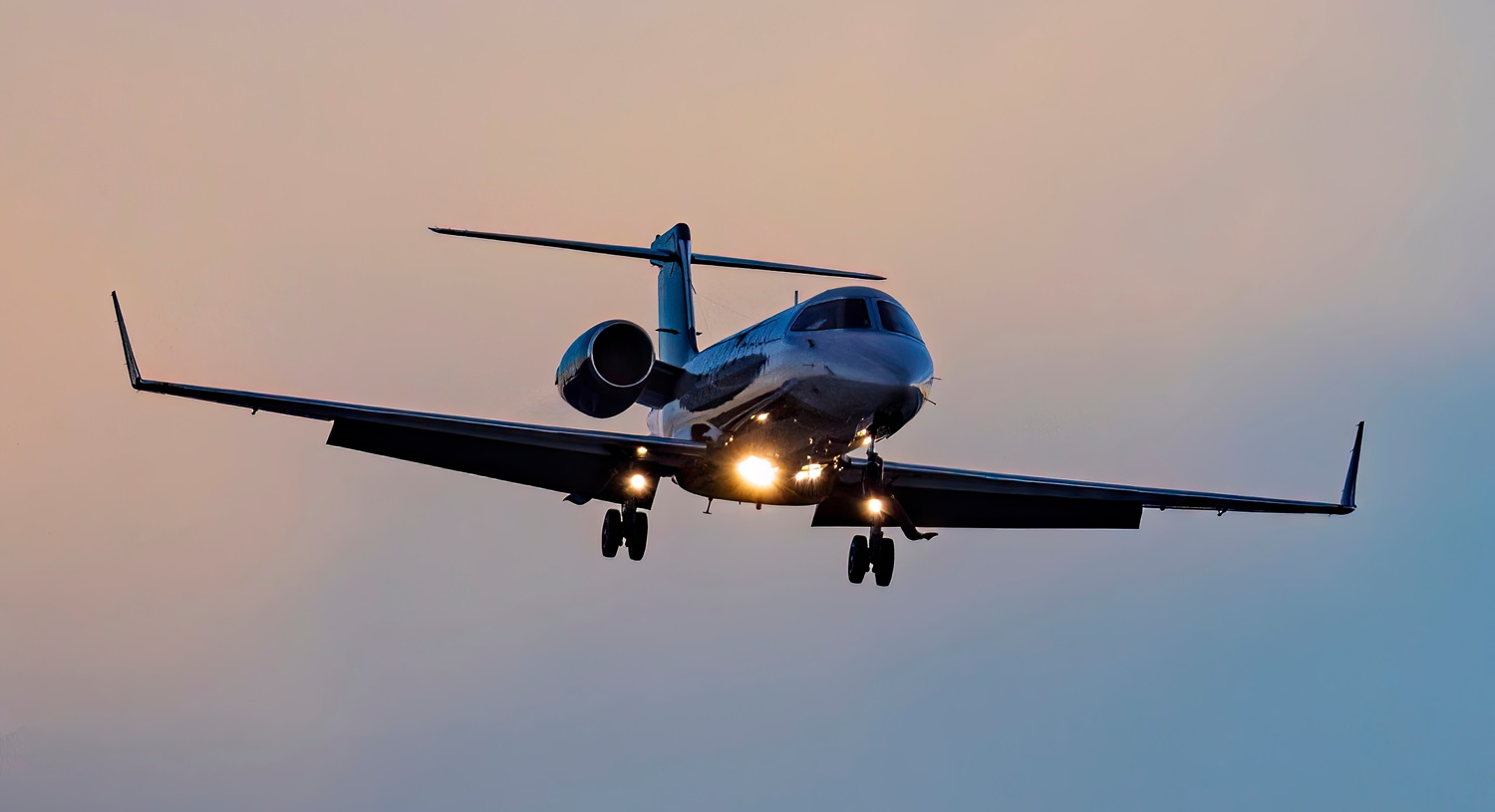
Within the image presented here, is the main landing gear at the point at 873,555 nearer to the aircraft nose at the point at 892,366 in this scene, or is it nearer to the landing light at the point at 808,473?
the landing light at the point at 808,473

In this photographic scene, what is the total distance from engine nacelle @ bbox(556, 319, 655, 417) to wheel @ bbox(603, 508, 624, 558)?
3431 mm

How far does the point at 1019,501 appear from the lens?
3897 cm

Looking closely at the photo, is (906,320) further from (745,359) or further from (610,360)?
(610,360)

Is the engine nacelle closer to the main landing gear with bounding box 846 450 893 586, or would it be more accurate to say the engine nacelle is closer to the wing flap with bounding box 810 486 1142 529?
the main landing gear with bounding box 846 450 893 586

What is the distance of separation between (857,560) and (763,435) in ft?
11.9

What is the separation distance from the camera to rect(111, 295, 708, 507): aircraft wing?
31594 millimetres

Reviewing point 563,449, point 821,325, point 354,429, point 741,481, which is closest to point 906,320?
point 821,325

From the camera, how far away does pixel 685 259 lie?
4131 centimetres

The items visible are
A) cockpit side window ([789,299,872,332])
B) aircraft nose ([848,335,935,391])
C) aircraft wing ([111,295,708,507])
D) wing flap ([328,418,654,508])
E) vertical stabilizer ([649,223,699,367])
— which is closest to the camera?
aircraft nose ([848,335,935,391])

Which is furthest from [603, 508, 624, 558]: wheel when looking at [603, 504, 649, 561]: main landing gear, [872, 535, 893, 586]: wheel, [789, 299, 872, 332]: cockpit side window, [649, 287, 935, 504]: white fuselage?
[789, 299, 872, 332]: cockpit side window

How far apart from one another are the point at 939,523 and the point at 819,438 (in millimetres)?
10111

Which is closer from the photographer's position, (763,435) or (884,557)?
(763,435)

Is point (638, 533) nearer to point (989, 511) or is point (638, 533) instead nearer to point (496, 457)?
point (496, 457)

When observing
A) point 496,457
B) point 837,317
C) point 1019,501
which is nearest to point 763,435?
point 837,317
